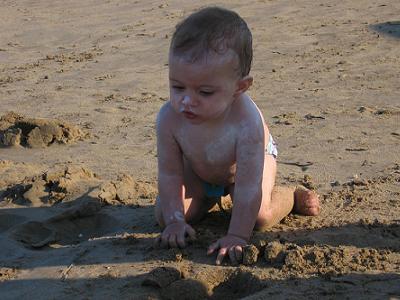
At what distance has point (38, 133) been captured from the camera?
560cm

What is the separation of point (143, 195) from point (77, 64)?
4106 millimetres

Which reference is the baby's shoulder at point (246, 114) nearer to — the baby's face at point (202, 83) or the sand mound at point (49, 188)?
the baby's face at point (202, 83)

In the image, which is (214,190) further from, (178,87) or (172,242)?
(178,87)

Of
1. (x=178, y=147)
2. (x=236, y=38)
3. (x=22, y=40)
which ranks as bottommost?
(x=22, y=40)

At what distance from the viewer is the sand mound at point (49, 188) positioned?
14.5 ft

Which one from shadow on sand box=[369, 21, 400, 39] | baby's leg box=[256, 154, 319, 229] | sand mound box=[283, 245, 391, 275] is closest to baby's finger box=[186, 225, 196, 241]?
baby's leg box=[256, 154, 319, 229]

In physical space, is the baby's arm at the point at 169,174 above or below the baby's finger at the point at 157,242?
above

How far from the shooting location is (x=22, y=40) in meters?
9.79

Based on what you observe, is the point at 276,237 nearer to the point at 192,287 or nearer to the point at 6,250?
the point at 192,287

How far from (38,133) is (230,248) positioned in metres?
2.53

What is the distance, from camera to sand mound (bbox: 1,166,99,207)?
443cm

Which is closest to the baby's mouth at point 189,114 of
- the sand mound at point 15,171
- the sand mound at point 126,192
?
the sand mound at point 126,192

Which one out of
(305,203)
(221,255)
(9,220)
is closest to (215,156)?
(221,255)

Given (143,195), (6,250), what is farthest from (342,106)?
(6,250)
